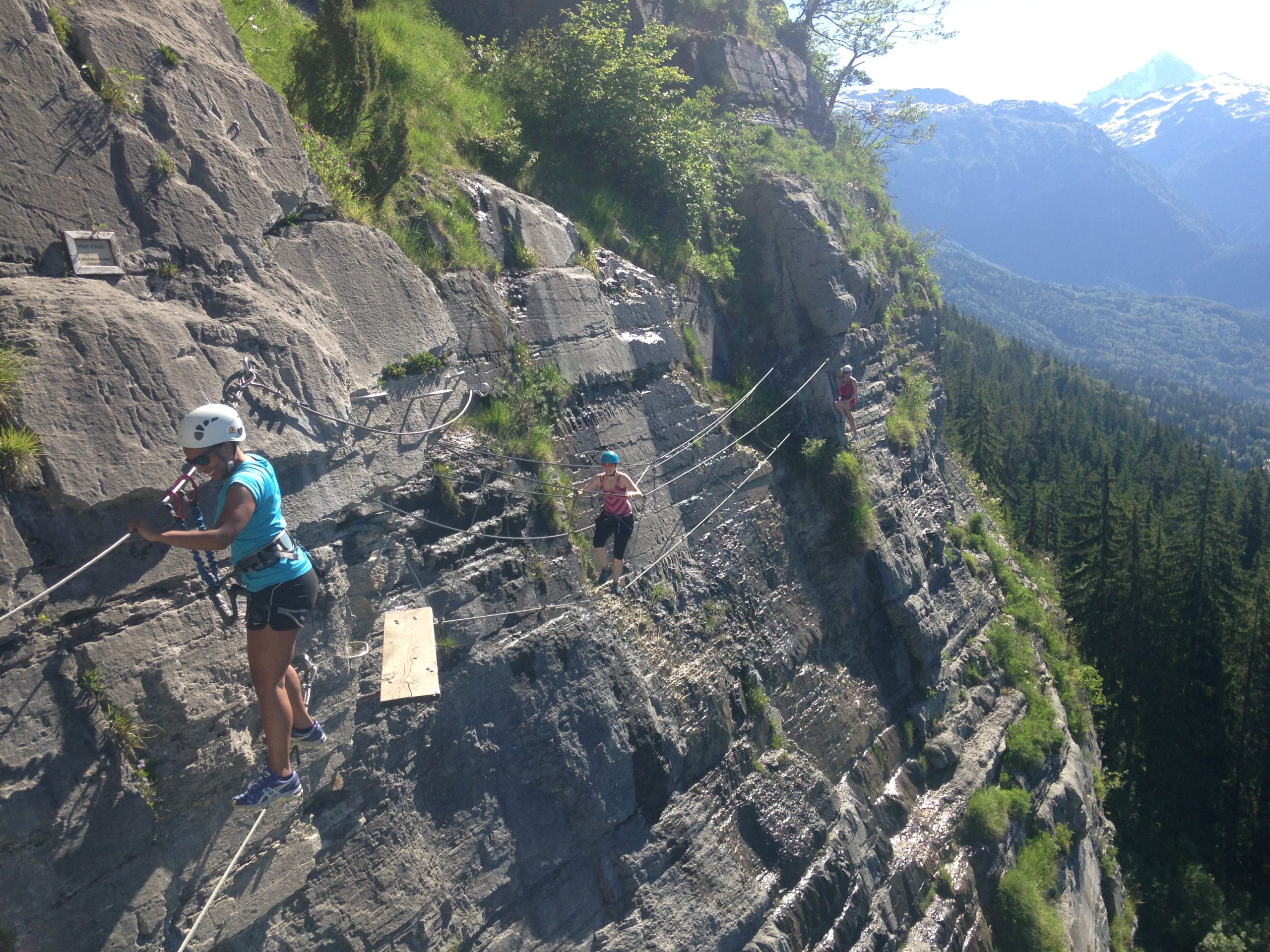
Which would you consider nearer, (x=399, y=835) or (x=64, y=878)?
(x=64, y=878)

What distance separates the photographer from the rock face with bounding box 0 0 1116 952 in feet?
15.1

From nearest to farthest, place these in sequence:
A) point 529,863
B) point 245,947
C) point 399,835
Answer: point 245,947, point 399,835, point 529,863

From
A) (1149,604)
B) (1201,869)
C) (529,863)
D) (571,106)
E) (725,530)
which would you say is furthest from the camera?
(1149,604)

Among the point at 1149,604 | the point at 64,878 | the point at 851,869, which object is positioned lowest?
the point at 1149,604

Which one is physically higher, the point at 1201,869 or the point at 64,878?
the point at 64,878

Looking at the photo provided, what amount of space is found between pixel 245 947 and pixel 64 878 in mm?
1434

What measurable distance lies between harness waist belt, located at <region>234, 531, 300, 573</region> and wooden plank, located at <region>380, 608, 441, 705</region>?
1.83 m

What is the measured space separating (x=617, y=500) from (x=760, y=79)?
49.0 ft

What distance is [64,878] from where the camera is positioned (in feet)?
14.2

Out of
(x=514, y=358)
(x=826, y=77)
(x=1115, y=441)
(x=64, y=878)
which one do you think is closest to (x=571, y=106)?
(x=514, y=358)

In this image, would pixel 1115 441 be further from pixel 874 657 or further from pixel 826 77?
pixel 874 657

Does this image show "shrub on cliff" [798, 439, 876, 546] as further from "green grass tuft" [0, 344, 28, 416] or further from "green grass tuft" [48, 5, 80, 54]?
"green grass tuft" [0, 344, 28, 416]

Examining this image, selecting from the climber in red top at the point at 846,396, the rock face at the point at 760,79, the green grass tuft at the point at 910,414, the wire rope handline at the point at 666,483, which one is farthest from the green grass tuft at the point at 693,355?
the rock face at the point at 760,79

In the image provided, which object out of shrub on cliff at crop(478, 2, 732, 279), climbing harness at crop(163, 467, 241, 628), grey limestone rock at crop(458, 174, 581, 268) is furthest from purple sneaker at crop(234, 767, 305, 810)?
shrub on cliff at crop(478, 2, 732, 279)
